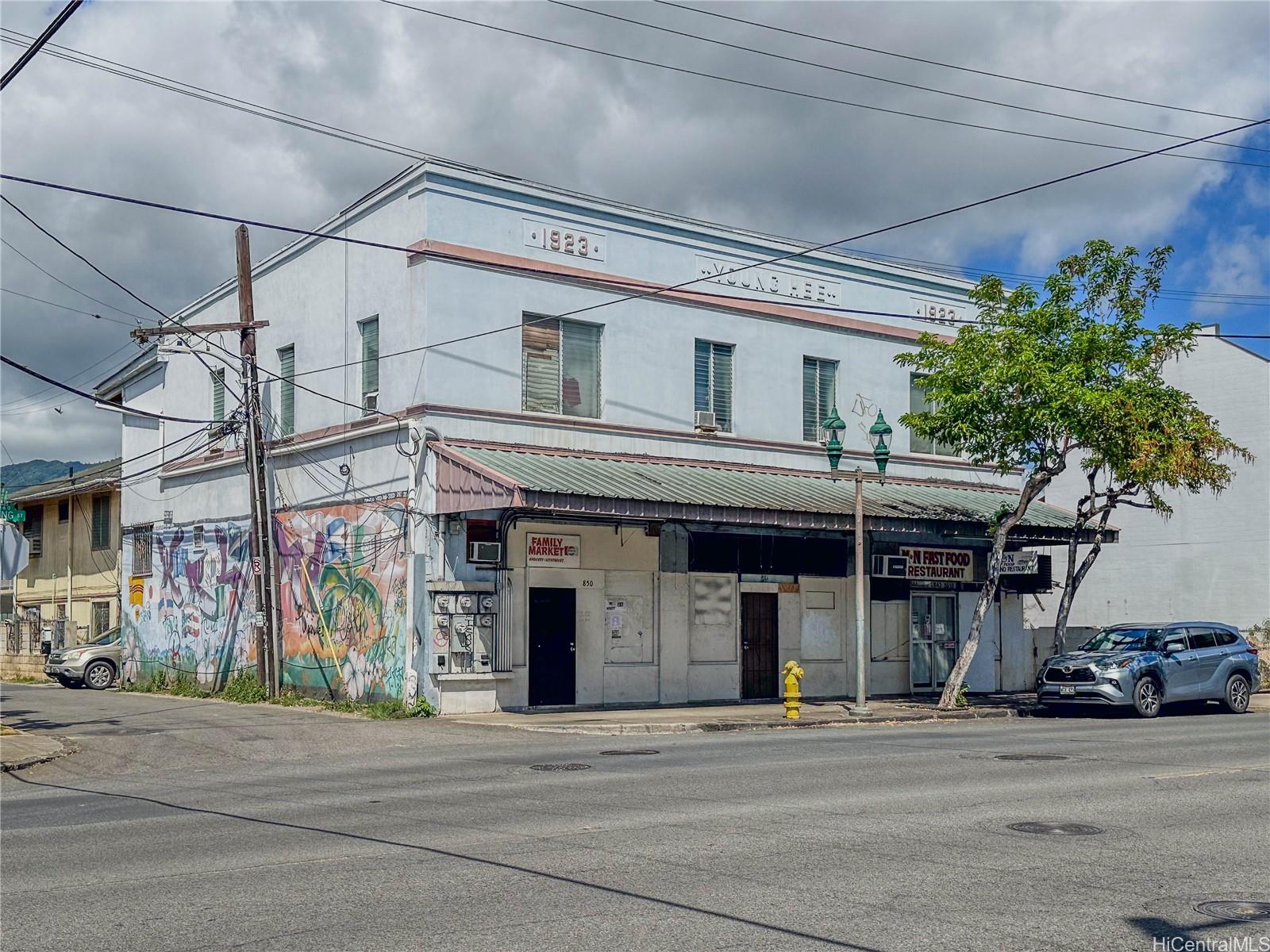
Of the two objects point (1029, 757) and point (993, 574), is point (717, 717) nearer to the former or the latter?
point (993, 574)

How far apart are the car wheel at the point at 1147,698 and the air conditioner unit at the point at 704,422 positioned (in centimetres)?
941

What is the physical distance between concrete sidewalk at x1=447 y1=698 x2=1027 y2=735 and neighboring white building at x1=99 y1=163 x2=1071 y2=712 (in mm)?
938

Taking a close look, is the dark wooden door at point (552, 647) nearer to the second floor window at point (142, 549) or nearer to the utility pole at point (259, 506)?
the utility pole at point (259, 506)

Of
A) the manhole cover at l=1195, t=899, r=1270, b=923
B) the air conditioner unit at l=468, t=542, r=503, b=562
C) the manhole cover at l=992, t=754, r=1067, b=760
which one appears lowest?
the manhole cover at l=992, t=754, r=1067, b=760

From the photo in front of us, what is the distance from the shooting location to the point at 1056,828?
10.2m

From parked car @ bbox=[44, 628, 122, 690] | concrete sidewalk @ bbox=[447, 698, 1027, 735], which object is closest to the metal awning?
concrete sidewalk @ bbox=[447, 698, 1027, 735]

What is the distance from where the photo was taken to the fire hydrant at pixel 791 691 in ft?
72.7

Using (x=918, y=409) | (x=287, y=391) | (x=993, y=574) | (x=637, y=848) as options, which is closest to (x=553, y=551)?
(x=287, y=391)

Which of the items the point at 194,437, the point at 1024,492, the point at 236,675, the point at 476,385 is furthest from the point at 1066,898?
the point at 194,437

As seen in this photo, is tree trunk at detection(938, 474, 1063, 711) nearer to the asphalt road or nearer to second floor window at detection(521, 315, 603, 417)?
the asphalt road

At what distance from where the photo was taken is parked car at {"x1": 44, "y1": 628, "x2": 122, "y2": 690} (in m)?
33.1

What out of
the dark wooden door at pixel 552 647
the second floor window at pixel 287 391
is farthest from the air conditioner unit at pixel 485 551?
the second floor window at pixel 287 391

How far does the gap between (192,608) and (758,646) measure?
13749 mm

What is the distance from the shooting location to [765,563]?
2669cm
